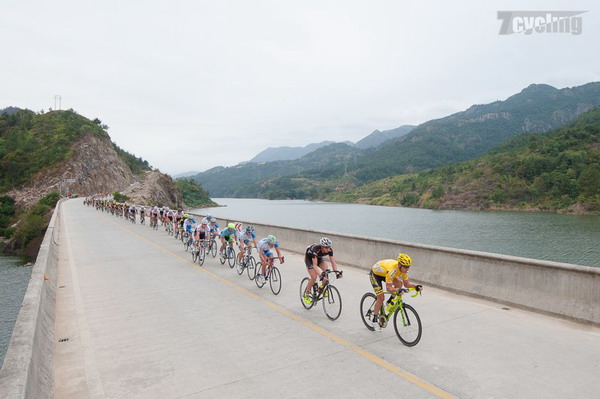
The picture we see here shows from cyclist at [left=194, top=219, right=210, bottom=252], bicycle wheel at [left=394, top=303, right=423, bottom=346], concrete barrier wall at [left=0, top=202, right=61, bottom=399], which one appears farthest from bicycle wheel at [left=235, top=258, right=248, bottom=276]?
bicycle wheel at [left=394, top=303, right=423, bottom=346]

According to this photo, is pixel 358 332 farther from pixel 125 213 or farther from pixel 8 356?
pixel 125 213

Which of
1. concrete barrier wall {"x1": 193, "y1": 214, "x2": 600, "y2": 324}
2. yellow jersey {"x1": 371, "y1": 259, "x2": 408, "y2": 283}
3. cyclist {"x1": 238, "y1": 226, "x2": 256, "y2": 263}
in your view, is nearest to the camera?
yellow jersey {"x1": 371, "y1": 259, "x2": 408, "y2": 283}

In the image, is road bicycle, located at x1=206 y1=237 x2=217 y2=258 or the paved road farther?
road bicycle, located at x1=206 y1=237 x2=217 y2=258

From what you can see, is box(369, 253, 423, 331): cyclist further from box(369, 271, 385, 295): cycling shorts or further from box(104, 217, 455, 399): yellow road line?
box(104, 217, 455, 399): yellow road line

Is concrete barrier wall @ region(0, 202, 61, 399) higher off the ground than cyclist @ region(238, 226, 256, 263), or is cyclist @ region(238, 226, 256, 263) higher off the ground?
cyclist @ region(238, 226, 256, 263)

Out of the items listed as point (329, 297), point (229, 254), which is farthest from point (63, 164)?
point (329, 297)

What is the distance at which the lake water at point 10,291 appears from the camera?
16.5 m

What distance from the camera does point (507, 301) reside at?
26.8 ft

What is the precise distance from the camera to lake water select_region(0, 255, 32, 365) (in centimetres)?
1648

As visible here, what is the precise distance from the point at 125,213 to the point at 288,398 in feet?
116

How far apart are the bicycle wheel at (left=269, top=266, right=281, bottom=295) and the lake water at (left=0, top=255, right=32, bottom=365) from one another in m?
10.3

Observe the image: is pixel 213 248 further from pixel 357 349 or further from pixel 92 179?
pixel 92 179

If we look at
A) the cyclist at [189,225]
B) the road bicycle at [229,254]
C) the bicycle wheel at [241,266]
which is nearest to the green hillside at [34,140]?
the cyclist at [189,225]

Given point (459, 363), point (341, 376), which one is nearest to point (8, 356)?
point (341, 376)
